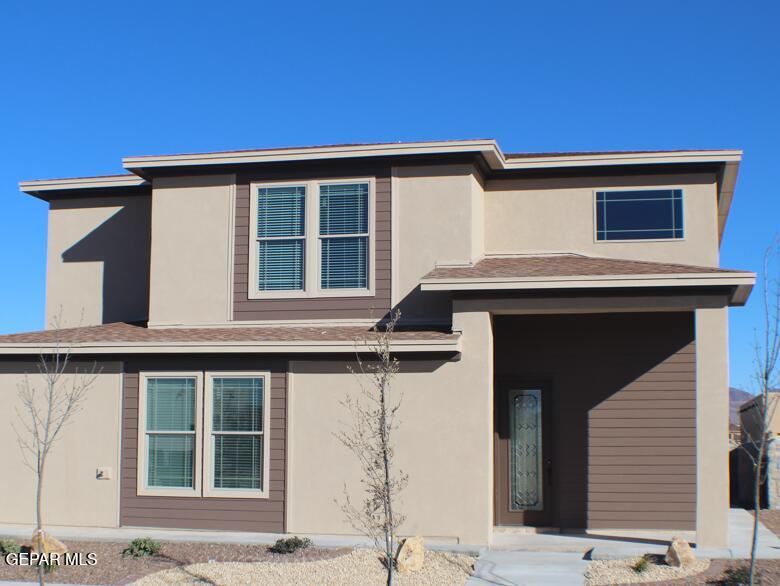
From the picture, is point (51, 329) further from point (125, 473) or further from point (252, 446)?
point (252, 446)

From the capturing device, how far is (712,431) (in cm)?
1357

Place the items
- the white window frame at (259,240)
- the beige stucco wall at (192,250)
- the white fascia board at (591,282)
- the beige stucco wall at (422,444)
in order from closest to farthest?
the white fascia board at (591,282), the beige stucco wall at (422,444), the white window frame at (259,240), the beige stucco wall at (192,250)

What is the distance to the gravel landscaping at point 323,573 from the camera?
12.3m

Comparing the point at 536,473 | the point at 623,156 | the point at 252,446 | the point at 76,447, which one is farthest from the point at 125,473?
the point at 623,156

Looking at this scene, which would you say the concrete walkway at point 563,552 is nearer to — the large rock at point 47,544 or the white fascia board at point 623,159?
the large rock at point 47,544

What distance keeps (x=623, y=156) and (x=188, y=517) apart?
29.9 feet

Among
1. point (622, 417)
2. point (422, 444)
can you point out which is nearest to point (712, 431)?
point (622, 417)

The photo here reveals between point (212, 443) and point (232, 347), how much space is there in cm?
162

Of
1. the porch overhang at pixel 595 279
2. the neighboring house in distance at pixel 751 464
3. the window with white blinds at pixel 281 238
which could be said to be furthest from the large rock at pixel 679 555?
the window with white blinds at pixel 281 238

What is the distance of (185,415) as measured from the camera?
15805mm

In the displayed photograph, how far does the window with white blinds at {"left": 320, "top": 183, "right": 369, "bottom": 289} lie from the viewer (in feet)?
53.0

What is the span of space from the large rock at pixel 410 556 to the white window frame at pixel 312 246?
4.47 meters

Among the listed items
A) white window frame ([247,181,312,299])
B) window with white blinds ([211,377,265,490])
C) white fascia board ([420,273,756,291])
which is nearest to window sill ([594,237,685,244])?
white fascia board ([420,273,756,291])

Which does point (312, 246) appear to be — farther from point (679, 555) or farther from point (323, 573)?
point (679, 555)
